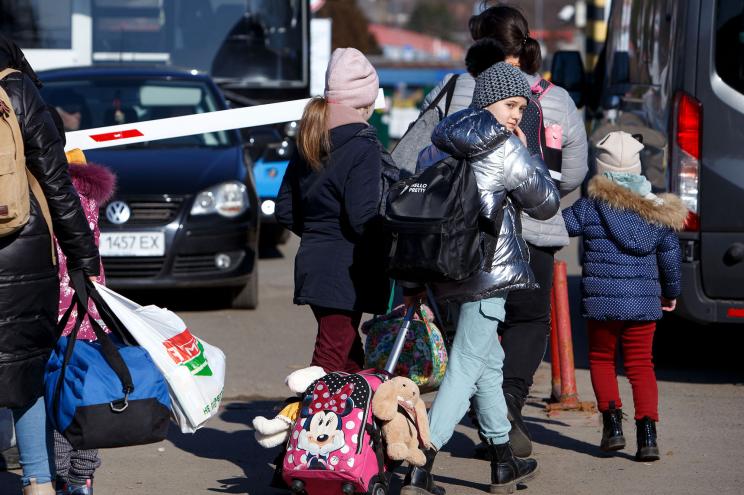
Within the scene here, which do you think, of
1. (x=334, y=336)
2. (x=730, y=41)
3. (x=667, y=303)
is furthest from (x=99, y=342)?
(x=730, y=41)

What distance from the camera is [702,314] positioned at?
6832mm

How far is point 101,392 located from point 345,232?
1.17 metres

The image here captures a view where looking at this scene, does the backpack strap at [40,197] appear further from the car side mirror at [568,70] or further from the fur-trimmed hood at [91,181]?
the car side mirror at [568,70]

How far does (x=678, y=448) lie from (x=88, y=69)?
6.02 meters

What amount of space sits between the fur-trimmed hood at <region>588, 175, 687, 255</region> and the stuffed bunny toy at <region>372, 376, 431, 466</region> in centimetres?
132

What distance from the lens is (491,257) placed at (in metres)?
4.80

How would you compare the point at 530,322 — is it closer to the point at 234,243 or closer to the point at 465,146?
the point at 465,146

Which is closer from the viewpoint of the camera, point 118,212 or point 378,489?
point 378,489

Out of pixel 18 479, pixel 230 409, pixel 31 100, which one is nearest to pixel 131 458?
pixel 18 479

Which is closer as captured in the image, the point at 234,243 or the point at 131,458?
the point at 131,458

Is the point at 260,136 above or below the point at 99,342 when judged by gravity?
below

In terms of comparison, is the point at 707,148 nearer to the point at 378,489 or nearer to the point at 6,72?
the point at 378,489

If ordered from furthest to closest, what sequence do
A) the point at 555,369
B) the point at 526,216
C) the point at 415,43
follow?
the point at 415,43, the point at 555,369, the point at 526,216

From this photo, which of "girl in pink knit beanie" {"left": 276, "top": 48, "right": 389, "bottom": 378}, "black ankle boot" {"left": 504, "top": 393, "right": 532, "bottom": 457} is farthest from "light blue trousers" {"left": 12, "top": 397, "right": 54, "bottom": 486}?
"black ankle boot" {"left": 504, "top": 393, "right": 532, "bottom": 457}
